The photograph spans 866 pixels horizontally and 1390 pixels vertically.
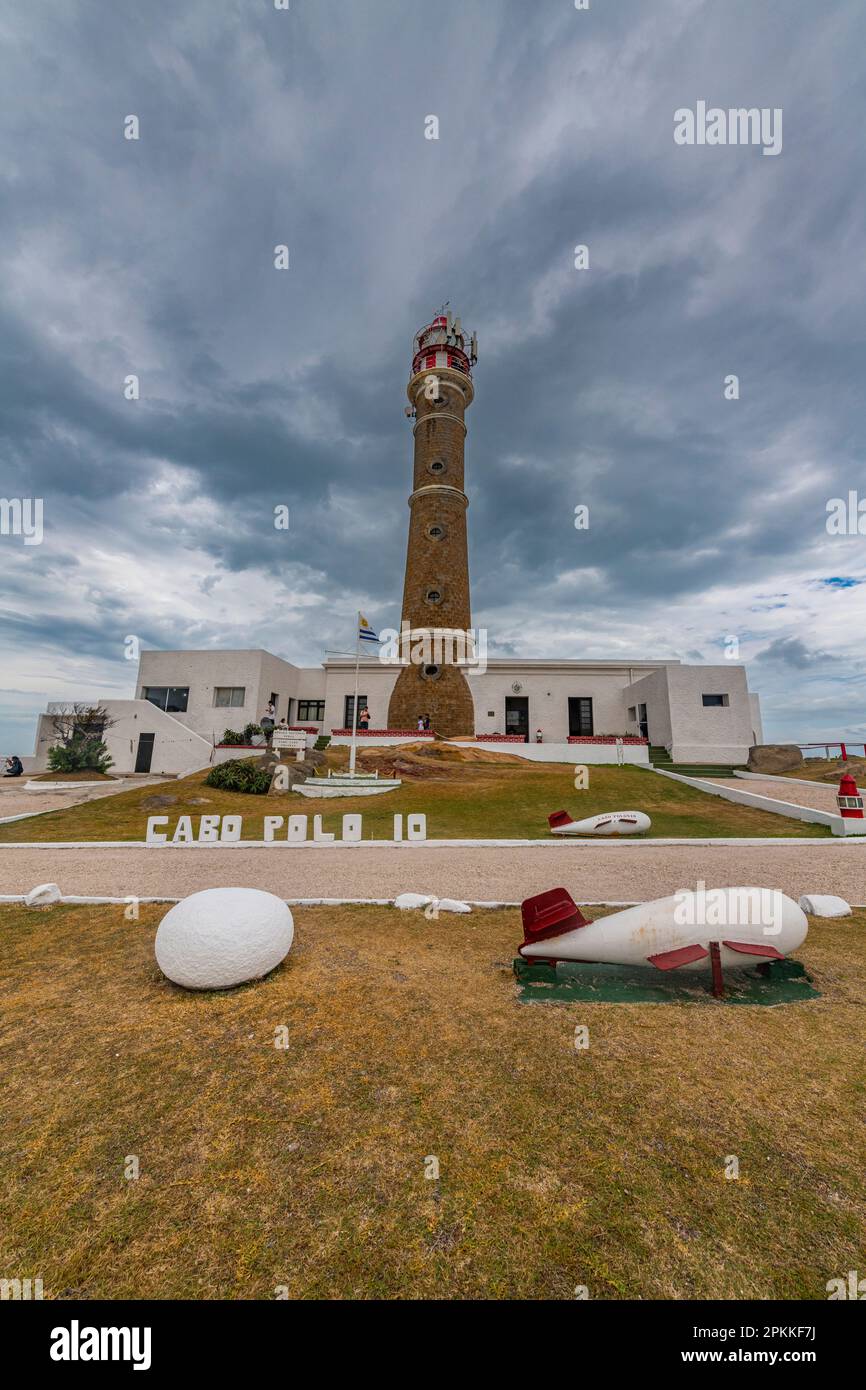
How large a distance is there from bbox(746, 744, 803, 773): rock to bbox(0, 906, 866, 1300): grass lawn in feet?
77.5

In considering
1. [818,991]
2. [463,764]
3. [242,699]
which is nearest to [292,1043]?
[818,991]

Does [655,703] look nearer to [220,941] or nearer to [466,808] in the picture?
[466,808]

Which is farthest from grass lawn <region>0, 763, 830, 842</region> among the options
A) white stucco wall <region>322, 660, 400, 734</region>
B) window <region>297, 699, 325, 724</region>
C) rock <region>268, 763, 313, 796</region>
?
window <region>297, 699, 325, 724</region>

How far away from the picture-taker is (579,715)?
131 feet

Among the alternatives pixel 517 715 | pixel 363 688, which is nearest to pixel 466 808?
pixel 517 715

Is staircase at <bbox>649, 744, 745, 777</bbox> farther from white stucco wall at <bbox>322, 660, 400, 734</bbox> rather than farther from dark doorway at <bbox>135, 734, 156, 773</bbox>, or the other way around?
dark doorway at <bbox>135, 734, 156, 773</bbox>

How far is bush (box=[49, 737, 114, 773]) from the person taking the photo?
26734 millimetres

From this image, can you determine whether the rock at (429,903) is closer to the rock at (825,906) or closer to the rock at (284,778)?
the rock at (825,906)

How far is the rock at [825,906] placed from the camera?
717 centimetres

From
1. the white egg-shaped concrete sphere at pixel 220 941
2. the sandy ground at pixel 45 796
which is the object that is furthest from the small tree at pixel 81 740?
the white egg-shaped concrete sphere at pixel 220 941

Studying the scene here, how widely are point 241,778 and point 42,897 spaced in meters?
13.4

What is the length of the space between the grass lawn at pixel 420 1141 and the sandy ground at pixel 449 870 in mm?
3427

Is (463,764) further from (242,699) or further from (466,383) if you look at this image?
(466,383)

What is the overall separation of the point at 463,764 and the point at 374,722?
16.9 metres
